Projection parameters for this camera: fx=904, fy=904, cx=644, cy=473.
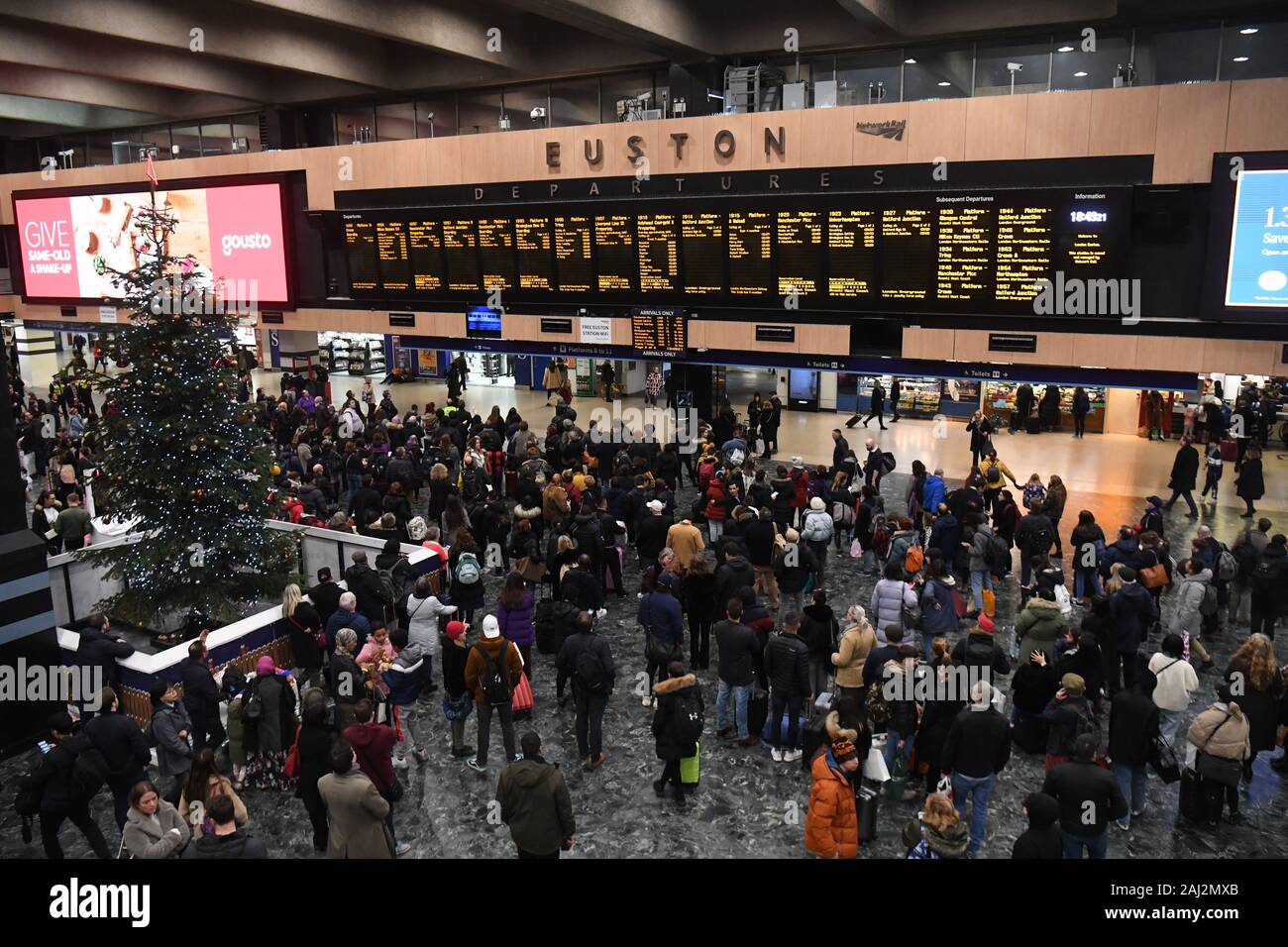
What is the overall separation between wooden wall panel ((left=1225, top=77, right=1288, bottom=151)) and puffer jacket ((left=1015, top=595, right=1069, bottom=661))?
7715 millimetres

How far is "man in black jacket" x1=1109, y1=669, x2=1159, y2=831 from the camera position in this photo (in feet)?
22.6

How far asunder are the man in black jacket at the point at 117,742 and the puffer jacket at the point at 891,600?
6.63 metres

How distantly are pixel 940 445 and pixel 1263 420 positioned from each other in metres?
7.29

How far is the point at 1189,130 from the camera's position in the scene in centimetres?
1210

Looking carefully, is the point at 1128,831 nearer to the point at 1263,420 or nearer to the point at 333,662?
the point at 333,662

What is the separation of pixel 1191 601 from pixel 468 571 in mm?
7914

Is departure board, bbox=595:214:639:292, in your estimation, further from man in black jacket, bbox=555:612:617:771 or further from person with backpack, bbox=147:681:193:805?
person with backpack, bbox=147:681:193:805

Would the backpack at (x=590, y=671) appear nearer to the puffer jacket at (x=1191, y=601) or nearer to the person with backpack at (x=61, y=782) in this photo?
the person with backpack at (x=61, y=782)

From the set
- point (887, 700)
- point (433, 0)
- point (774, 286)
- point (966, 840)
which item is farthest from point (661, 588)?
point (433, 0)

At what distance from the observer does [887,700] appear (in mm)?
7531

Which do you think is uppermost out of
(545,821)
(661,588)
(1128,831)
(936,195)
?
(936,195)

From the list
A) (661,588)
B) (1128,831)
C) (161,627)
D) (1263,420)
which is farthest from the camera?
(1263,420)

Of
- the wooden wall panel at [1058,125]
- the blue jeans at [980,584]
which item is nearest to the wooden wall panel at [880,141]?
the wooden wall panel at [1058,125]

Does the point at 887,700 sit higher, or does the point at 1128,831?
the point at 887,700
